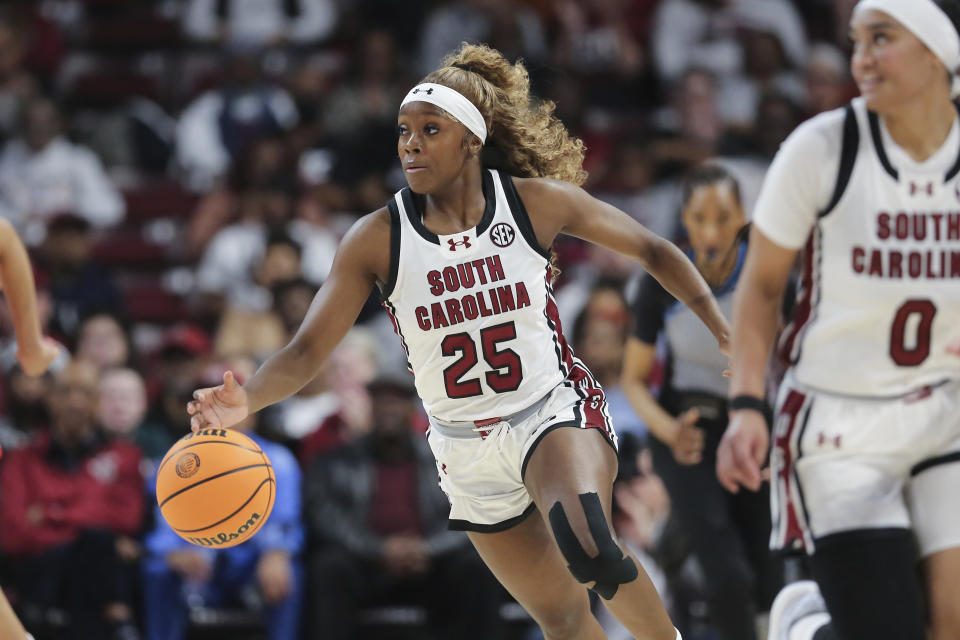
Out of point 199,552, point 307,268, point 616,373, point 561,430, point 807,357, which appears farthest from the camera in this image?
point 307,268

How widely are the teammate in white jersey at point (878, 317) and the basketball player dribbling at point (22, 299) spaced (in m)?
2.82

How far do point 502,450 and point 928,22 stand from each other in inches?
77.6

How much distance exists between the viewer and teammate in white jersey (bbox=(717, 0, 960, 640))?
3533 millimetres

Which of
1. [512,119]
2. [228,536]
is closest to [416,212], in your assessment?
[512,119]

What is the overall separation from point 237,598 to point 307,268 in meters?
3.33

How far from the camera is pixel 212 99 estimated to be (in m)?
12.0

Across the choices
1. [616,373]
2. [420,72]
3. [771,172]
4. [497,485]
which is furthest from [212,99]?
[771,172]

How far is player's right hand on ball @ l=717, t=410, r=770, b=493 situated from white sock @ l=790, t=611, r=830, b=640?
97 centimetres

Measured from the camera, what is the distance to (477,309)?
179 inches

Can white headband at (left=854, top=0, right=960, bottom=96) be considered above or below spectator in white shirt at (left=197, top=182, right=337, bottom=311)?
above

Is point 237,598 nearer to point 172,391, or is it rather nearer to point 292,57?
point 172,391

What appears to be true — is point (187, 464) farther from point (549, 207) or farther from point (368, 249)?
point (549, 207)

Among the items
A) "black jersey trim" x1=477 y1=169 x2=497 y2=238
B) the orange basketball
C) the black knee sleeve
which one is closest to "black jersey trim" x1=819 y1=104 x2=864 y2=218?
the black knee sleeve

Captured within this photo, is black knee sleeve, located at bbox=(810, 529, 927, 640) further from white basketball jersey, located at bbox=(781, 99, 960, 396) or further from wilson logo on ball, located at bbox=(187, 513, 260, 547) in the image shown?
wilson logo on ball, located at bbox=(187, 513, 260, 547)
